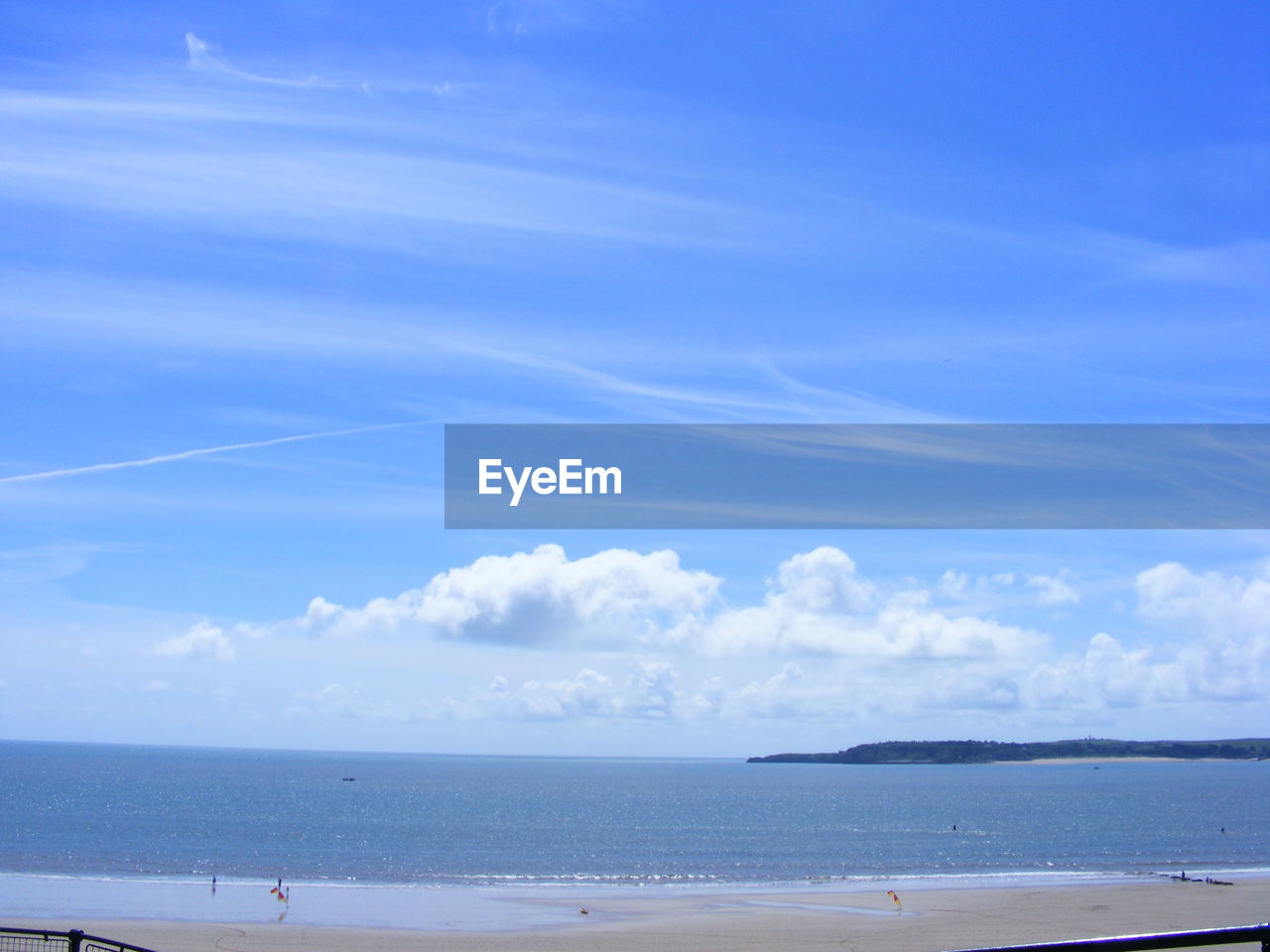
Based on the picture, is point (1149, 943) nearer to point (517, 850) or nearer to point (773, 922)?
point (773, 922)

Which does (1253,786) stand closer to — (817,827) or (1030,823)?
(1030,823)

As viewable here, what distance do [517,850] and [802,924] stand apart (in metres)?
33.0

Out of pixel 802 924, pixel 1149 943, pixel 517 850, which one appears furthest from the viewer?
pixel 517 850

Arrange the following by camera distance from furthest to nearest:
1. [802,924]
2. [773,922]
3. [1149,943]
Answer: [773,922], [802,924], [1149,943]

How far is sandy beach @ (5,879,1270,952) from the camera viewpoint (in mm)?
33906

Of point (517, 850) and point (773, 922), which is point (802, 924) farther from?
point (517, 850)

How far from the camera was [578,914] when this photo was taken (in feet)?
134

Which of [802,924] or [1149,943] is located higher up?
[1149,943]

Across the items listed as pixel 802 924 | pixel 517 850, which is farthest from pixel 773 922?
pixel 517 850

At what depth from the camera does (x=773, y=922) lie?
38.6 m

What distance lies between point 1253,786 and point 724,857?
15931cm

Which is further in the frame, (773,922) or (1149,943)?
(773,922)

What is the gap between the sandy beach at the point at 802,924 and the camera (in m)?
33.9

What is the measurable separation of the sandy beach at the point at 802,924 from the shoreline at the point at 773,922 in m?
0.04
